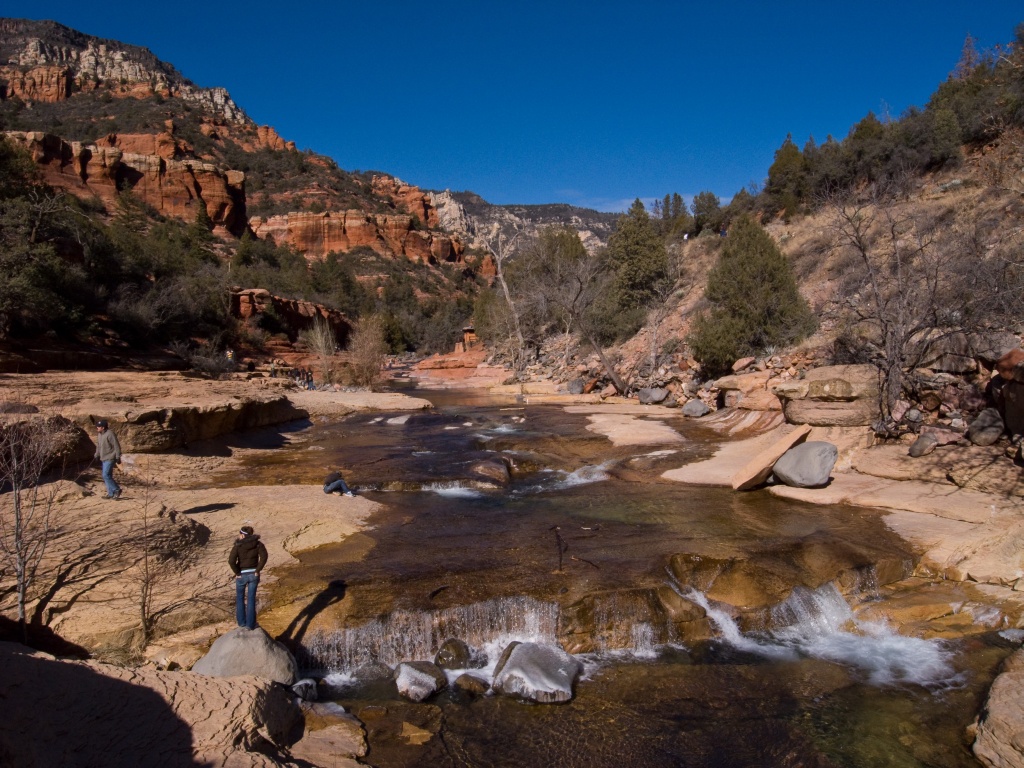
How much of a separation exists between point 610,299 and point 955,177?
58.2ft

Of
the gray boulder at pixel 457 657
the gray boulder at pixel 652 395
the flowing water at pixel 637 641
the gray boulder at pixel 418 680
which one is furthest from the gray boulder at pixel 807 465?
A: the gray boulder at pixel 652 395

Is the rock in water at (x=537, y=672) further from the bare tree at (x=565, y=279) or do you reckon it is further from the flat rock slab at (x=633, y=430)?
the bare tree at (x=565, y=279)

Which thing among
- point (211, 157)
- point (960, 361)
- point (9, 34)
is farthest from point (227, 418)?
point (9, 34)

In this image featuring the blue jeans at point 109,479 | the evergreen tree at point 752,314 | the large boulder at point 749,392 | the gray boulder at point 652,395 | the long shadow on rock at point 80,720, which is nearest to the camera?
the long shadow on rock at point 80,720

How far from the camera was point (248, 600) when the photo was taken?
239 inches

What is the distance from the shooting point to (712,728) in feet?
17.4

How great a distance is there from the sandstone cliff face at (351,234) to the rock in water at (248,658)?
231ft

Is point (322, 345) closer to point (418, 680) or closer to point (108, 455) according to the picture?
point (108, 455)

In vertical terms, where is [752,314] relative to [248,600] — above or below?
above

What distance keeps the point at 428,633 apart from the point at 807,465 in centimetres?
776

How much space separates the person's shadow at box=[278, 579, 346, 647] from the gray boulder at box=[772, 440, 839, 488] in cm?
819

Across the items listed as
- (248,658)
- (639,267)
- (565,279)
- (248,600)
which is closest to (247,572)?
(248,600)

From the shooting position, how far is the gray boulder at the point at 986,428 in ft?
33.6

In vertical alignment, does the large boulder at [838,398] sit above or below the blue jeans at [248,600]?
above
